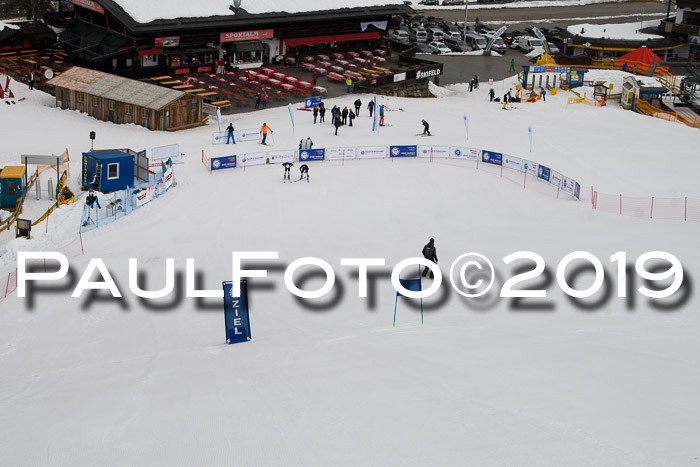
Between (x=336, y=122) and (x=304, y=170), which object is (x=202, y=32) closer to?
(x=336, y=122)

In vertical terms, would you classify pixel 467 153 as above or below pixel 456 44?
below

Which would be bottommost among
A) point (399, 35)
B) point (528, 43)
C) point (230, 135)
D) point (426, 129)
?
point (230, 135)

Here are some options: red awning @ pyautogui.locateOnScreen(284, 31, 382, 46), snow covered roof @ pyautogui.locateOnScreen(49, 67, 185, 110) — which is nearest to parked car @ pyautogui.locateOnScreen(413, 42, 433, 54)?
red awning @ pyautogui.locateOnScreen(284, 31, 382, 46)

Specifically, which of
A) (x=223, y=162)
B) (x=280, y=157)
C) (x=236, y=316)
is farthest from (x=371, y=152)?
(x=236, y=316)

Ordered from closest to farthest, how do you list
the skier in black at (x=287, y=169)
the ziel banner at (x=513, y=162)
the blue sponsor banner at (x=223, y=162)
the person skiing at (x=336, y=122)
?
1. the skier in black at (x=287, y=169)
2. the blue sponsor banner at (x=223, y=162)
3. the ziel banner at (x=513, y=162)
4. the person skiing at (x=336, y=122)

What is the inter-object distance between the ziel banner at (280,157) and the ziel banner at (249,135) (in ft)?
12.6

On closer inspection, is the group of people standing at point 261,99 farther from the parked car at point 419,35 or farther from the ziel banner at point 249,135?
the parked car at point 419,35

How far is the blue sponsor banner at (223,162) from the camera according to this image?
36.2 metres

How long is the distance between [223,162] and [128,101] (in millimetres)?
10432

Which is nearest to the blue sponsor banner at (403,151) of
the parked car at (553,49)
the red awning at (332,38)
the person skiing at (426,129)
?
the person skiing at (426,129)

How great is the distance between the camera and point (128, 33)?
5178 cm

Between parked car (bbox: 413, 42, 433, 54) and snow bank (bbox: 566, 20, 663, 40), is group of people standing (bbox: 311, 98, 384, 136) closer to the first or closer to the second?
parked car (bbox: 413, 42, 433, 54)

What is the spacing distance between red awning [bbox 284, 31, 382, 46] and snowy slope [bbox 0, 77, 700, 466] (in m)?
24.3

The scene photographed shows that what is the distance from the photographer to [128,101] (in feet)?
144
